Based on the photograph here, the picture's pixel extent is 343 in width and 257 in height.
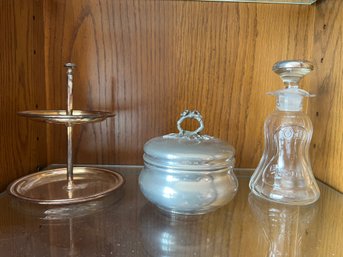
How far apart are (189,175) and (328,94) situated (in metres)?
0.34

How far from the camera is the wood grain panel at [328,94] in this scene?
49 centimetres

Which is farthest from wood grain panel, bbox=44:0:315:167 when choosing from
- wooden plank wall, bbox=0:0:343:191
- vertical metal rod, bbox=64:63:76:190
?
vertical metal rod, bbox=64:63:76:190

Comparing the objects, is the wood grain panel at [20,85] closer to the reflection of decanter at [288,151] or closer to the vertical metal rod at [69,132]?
the vertical metal rod at [69,132]

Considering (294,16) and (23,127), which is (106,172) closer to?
(23,127)

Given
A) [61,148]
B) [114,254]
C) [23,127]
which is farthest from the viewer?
[61,148]

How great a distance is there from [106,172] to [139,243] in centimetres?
24

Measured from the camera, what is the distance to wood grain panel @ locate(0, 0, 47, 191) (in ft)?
1.45

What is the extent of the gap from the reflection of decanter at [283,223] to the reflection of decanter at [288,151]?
0.02m

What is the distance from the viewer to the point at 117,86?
0.60 m

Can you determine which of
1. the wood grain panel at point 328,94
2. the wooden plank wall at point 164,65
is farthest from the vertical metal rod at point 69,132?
the wood grain panel at point 328,94

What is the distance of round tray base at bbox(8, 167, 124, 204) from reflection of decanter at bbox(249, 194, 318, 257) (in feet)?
0.74

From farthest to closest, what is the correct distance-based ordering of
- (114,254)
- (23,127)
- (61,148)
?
1. (61,148)
2. (23,127)
3. (114,254)

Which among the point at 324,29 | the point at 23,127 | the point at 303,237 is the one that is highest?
the point at 324,29

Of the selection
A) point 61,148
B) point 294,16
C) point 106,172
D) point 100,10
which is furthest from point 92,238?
point 294,16
